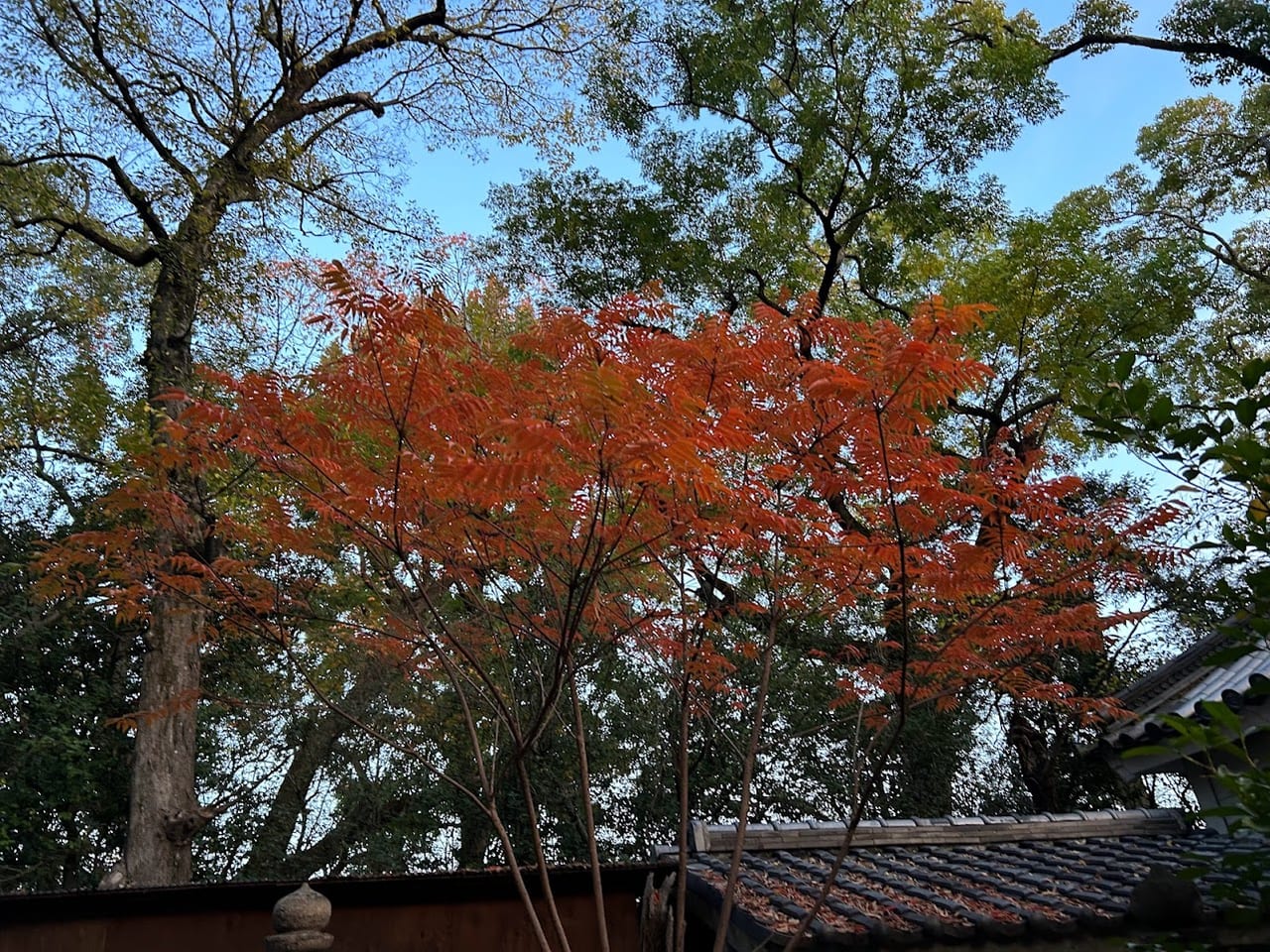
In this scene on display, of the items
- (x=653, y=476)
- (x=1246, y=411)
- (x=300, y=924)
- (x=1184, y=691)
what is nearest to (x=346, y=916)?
(x=300, y=924)

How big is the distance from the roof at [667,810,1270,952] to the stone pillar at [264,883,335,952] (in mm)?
2178

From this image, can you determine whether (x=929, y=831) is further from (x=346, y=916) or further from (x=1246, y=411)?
(x=1246, y=411)

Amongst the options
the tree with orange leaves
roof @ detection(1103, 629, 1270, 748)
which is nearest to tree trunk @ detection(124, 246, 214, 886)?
the tree with orange leaves

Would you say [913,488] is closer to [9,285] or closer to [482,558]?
[482,558]

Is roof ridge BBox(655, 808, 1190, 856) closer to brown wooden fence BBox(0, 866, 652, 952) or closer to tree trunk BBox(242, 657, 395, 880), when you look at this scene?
brown wooden fence BBox(0, 866, 652, 952)

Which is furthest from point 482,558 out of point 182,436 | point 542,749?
point 542,749

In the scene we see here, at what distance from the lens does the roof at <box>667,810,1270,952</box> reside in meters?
4.14

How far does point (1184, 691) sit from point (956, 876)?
2.90 metres

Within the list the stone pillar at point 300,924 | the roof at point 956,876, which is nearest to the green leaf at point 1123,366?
the roof at point 956,876

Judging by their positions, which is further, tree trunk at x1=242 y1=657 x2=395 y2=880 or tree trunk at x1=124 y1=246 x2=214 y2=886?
tree trunk at x1=242 y1=657 x2=395 y2=880

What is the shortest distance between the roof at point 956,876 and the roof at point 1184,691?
702 mm

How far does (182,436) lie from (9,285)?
690 cm

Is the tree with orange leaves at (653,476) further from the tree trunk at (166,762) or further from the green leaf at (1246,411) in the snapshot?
the tree trunk at (166,762)

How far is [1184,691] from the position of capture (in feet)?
22.4
